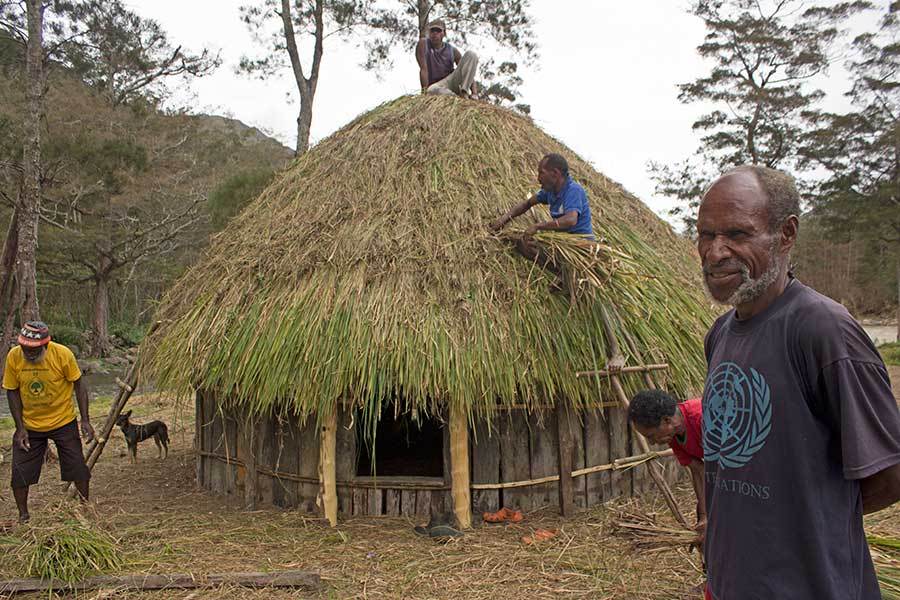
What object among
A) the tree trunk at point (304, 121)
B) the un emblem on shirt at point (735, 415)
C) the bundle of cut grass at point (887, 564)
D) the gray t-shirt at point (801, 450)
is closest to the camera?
the gray t-shirt at point (801, 450)

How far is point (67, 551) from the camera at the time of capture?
452cm

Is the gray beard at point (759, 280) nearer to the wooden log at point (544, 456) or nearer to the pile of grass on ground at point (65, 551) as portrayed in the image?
the wooden log at point (544, 456)

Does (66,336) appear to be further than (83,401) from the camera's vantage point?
Yes

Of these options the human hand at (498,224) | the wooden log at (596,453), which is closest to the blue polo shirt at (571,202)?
the human hand at (498,224)

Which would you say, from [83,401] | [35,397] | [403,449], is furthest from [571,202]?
[35,397]

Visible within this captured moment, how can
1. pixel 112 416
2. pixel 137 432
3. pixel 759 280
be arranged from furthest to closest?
pixel 137 432 < pixel 112 416 < pixel 759 280

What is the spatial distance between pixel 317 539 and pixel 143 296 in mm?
28182

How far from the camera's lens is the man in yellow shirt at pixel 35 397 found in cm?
547

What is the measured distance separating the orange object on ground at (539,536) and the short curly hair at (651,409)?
2595 millimetres

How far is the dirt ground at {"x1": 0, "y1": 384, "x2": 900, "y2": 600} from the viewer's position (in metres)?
4.42

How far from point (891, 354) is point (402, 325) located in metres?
18.2

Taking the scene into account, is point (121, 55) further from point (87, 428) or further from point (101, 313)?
point (87, 428)

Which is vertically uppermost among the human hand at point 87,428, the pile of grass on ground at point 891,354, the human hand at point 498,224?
the human hand at point 498,224

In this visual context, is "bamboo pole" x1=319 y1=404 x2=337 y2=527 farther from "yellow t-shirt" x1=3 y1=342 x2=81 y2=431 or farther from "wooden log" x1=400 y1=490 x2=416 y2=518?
"yellow t-shirt" x1=3 y1=342 x2=81 y2=431
